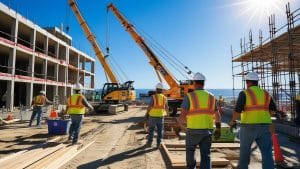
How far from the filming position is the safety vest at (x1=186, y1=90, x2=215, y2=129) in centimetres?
512

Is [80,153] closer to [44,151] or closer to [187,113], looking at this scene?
[44,151]

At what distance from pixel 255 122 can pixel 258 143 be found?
359 millimetres

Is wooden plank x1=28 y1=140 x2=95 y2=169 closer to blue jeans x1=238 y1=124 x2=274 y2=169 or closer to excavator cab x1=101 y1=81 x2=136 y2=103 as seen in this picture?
blue jeans x1=238 y1=124 x2=274 y2=169

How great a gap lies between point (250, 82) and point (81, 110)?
535cm

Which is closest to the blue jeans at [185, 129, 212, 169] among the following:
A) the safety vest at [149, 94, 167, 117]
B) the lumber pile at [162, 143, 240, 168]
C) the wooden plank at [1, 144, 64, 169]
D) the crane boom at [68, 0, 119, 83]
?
the lumber pile at [162, 143, 240, 168]

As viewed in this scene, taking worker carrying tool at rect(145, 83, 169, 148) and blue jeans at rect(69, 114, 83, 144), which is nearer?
worker carrying tool at rect(145, 83, 169, 148)

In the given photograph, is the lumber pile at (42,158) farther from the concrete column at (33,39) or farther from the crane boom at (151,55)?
the concrete column at (33,39)

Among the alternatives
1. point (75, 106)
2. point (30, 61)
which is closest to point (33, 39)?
point (30, 61)

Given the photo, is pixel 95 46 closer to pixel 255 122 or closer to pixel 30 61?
pixel 30 61

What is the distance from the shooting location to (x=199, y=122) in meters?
5.10

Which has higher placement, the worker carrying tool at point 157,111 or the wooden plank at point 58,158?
the worker carrying tool at point 157,111

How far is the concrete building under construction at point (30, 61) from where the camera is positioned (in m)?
25.4

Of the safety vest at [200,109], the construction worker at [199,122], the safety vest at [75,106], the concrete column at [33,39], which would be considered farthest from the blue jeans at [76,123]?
the concrete column at [33,39]

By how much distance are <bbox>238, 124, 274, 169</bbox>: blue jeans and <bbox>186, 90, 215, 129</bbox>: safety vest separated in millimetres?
688
